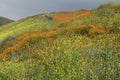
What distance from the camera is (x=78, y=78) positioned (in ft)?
61.9

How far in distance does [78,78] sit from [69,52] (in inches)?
209

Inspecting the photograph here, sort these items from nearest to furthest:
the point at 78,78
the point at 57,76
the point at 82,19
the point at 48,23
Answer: the point at 78,78 < the point at 57,76 < the point at 82,19 < the point at 48,23

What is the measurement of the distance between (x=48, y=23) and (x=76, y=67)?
100 feet

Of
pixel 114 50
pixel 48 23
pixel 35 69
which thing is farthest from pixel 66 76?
pixel 48 23

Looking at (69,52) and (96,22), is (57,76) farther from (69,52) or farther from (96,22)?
(96,22)

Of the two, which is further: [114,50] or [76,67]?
[114,50]

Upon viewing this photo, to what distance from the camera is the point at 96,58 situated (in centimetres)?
2320

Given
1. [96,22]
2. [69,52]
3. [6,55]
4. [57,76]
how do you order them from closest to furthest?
1. [57,76]
2. [69,52]
3. [6,55]
4. [96,22]

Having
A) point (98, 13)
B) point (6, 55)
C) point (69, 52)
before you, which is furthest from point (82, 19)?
point (69, 52)

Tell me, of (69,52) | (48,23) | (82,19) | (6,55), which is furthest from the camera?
(48,23)

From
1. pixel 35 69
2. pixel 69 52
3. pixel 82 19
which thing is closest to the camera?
pixel 35 69

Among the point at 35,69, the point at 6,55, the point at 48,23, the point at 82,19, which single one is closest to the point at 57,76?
the point at 35,69

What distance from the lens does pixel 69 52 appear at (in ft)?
79.0

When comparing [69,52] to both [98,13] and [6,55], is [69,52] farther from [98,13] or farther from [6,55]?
[98,13]
